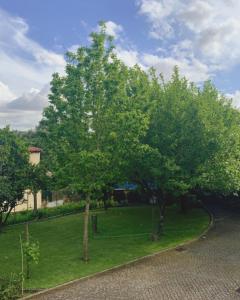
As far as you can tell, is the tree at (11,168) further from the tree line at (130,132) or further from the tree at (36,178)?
the tree line at (130,132)

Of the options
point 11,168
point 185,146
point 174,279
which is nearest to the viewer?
point 174,279

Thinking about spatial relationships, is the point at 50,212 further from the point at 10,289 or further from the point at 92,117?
the point at 10,289

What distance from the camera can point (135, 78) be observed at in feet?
75.2

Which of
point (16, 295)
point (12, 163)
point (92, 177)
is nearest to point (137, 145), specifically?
point (92, 177)

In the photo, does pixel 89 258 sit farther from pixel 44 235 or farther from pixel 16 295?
pixel 44 235

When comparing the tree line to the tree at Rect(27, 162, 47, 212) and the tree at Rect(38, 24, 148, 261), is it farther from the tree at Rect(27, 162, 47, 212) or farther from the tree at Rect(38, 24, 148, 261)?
the tree at Rect(27, 162, 47, 212)

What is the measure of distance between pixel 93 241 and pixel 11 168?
8.35 m

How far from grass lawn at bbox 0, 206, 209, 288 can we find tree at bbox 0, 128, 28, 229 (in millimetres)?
2862

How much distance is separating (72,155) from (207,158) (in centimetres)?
890

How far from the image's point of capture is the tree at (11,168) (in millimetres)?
25672

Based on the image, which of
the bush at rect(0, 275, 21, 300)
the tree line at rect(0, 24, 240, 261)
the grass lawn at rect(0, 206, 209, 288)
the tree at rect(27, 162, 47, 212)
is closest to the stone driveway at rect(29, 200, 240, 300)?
the bush at rect(0, 275, 21, 300)

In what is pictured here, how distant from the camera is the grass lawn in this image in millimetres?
17438

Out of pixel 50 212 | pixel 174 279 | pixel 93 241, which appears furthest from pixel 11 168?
pixel 174 279

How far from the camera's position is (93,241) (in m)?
23.2
